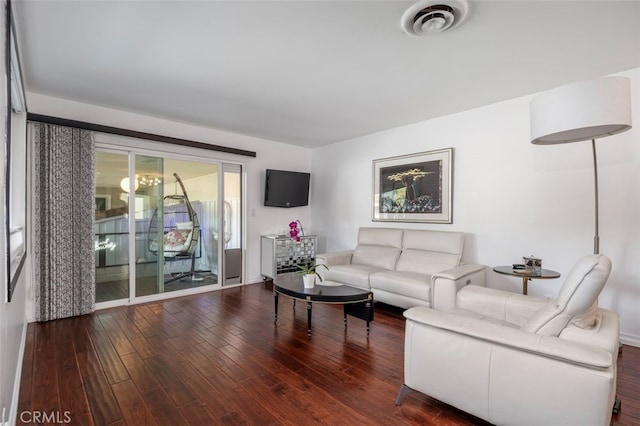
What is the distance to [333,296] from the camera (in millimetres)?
2730

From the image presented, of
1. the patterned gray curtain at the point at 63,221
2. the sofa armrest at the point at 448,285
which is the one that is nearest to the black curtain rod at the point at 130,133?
the patterned gray curtain at the point at 63,221

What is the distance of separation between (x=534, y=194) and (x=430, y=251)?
1255 millimetres

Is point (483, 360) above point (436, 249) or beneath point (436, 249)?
beneath

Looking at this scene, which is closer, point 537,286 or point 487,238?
point 537,286

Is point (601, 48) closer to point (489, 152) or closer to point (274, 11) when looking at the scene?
point (489, 152)

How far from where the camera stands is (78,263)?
132 inches

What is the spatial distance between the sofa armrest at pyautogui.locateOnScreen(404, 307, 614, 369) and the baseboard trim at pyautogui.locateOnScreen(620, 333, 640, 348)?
1.95 m

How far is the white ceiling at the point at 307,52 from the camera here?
6.13 feet

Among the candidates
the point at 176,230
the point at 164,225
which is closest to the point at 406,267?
the point at 176,230

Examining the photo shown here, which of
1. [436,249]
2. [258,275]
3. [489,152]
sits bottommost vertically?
[258,275]

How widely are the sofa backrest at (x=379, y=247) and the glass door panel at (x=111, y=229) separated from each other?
3055 mm

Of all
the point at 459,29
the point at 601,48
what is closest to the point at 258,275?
the point at 459,29

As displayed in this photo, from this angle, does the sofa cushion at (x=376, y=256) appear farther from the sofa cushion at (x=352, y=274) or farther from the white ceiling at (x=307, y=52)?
the white ceiling at (x=307, y=52)

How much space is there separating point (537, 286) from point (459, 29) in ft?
8.80
